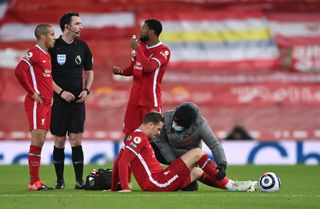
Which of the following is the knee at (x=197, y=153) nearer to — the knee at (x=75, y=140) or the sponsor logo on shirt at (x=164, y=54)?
the sponsor logo on shirt at (x=164, y=54)

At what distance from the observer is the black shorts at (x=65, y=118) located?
37.6 ft

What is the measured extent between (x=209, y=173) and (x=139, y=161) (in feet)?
2.71

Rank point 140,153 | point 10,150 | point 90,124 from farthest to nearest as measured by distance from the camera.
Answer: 1. point 90,124
2. point 10,150
3. point 140,153

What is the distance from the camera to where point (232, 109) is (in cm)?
1995

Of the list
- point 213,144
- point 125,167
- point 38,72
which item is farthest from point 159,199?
point 38,72

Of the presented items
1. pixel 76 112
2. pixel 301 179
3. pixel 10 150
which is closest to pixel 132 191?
pixel 76 112

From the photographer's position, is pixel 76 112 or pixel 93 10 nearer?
pixel 76 112

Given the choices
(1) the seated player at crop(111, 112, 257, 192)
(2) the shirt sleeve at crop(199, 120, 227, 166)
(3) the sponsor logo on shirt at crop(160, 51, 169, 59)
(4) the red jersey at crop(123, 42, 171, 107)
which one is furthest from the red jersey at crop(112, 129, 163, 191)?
(3) the sponsor logo on shirt at crop(160, 51, 169, 59)

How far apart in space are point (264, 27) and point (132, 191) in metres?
10.7

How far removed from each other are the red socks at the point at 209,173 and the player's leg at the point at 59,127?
1714 millimetres

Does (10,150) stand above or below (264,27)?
below

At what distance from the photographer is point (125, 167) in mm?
10148

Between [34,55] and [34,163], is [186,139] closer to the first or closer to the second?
[34,163]

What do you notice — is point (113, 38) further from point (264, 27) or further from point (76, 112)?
point (76, 112)
